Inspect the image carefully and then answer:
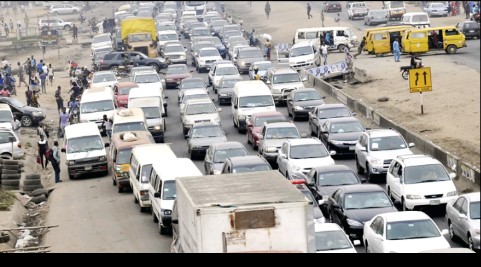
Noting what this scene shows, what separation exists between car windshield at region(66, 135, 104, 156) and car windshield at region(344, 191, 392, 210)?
13.0 m

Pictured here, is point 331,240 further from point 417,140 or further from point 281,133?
point 281,133

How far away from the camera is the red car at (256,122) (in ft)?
111

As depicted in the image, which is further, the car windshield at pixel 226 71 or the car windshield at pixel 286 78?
the car windshield at pixel 226 71

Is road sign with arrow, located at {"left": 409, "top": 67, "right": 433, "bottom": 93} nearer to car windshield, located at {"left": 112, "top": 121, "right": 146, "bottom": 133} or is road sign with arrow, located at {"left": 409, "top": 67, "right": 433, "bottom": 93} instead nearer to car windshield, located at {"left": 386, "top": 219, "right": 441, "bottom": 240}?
car windshield, located at {"left": 112, "top": 121, "right": 146, "bottom": 133}

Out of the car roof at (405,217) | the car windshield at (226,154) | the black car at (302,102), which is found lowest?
the black car at (302,102)

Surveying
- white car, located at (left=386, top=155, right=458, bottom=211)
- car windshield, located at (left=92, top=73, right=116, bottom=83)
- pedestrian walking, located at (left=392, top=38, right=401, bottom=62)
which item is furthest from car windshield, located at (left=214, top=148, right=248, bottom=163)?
pedestrian walking, located at (left=392, top=38, right=401, bottom=62)

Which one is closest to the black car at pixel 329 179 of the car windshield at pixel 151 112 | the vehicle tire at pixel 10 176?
the vehicle tire at pixel 10 176

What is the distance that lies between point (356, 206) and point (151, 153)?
746 cm

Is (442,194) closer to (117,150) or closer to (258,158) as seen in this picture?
(258,158)

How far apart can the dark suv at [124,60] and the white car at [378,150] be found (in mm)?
34089

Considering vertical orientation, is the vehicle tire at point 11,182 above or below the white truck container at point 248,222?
below

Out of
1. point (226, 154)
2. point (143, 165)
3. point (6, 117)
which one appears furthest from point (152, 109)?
point (143, 165)

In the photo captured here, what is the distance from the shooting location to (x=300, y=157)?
2803 centimetres

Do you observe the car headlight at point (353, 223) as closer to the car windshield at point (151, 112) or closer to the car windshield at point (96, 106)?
the car windshield at point (151, 112)
